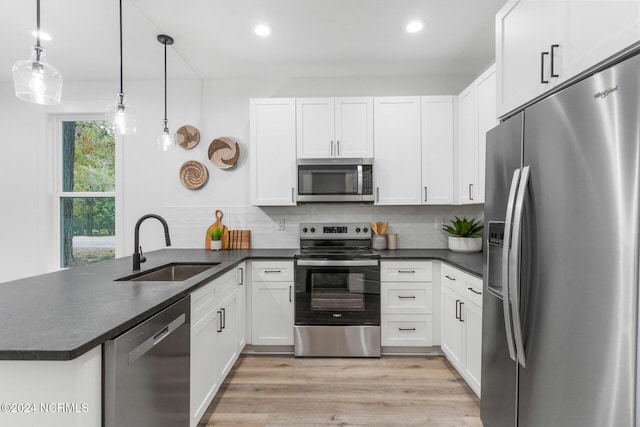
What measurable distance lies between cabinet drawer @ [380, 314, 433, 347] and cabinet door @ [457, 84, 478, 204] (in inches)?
44.4

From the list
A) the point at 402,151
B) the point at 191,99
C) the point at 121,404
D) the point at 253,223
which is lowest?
the point at 121,404

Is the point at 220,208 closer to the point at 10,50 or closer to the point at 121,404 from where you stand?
the point at 10,50

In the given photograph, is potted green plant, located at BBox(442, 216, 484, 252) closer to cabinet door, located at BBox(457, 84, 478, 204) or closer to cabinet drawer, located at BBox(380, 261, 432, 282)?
cabinet door, located at BBox(457, 84, 478, 204)

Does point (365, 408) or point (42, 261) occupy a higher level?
point (42, 261)

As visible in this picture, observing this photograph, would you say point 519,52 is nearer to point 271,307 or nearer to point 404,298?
point 404,298

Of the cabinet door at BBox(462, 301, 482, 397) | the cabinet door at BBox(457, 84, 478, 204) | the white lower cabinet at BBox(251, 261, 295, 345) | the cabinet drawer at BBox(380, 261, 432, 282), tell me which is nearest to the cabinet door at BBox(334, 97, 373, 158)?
the cabinet door at BBox(457, 84, 478, 204)

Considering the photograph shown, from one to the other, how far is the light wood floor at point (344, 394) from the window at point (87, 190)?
7.11 ft

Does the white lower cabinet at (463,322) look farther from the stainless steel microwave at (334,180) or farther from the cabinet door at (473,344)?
the stainless steel microwave at (334,180)

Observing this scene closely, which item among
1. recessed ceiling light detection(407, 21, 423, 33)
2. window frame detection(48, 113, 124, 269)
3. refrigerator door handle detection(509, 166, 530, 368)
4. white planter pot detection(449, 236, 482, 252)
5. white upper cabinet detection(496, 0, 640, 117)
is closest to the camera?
white upper cabinet detection(496, 0, 640, 117)

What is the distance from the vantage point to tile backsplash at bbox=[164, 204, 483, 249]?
3.39 m

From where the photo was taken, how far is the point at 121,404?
1053 millimetres

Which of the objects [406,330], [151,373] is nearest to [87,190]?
[151,373]

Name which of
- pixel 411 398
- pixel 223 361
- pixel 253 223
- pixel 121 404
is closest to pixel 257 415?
pixel 223 361

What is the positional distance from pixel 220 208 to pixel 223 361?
1.68 m
